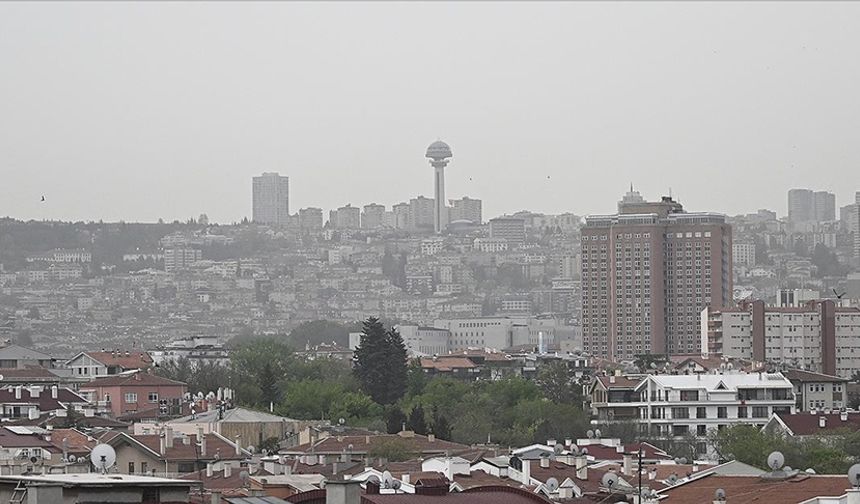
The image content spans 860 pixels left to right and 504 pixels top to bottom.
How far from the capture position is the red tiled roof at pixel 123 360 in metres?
101

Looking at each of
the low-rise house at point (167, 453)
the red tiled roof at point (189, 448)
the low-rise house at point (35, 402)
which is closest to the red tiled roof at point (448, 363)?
the low-rise house at point (35, 402)

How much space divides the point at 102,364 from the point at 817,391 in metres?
27.7

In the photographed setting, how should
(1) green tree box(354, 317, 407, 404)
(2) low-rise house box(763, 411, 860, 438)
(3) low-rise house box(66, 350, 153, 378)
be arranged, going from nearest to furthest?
(2) low-rise house box(763, 411, 860, 438)
(1) green tree box(354, 317, 407, 404)
(3) low-rise house box(66, 350, 153, 378)

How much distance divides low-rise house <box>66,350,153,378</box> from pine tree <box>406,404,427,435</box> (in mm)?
31318

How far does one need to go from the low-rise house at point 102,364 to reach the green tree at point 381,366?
1383 cm

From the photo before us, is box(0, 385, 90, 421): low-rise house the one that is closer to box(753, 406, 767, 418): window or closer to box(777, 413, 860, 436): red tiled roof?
box(777, 413, 860, 436): red tiled roof

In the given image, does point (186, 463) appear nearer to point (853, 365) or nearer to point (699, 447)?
point (699, 447)

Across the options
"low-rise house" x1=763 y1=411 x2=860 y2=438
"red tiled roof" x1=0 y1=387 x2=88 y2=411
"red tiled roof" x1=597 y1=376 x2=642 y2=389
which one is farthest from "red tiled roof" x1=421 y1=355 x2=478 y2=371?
"low-rise house" x1=763 y1=411 x2=860 y2=438

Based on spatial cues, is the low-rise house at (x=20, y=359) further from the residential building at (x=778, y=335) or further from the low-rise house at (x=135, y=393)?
the residential building at (x=778, y=335)

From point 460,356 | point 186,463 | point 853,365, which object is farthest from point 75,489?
point 853,365

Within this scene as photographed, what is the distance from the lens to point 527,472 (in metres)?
37.7

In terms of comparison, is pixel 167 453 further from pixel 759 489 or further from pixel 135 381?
pixel 135 381

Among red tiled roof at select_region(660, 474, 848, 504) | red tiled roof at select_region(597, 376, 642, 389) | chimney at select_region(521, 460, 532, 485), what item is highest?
red tiled roof at select_region(660, 474, 848, 504)

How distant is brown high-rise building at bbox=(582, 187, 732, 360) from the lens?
178 m
